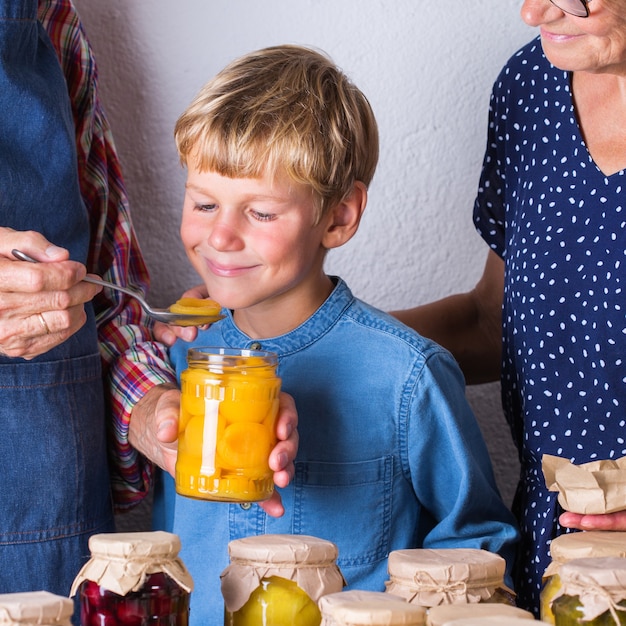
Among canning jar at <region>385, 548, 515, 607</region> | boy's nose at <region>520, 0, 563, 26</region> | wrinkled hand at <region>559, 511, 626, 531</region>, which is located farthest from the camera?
boy's nose at <region>520, 0, 563, 26</region>

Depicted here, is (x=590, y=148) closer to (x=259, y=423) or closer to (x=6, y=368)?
(x=259, y=423)

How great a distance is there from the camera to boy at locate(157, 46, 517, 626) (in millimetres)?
1326

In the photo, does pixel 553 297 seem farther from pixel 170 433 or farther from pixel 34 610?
pixel 34 610

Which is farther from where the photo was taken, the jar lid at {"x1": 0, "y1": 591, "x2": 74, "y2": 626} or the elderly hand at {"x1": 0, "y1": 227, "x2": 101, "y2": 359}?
the elderly hand at {"x1": 0, "y1": 227, "x2": 101, "y2": 359}

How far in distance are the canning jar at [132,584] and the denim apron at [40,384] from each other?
1.81 ft

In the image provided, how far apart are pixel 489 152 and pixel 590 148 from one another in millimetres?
233

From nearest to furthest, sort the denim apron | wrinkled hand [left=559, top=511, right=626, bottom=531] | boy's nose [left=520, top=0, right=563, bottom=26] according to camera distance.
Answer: wrinkled hand [left=559, top=511, right=626, bottom=531], boy's nose [left=520, top=0, right=563, bottom=26], the denim apron

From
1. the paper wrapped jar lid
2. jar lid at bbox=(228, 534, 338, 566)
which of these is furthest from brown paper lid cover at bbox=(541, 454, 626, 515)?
jar lid at bbox=(228, 534, 338, 566)

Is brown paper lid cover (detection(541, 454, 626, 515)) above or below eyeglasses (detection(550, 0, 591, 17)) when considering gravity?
below

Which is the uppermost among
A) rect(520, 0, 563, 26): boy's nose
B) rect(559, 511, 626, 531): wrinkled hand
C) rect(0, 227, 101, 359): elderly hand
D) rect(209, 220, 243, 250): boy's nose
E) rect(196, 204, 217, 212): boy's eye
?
rect(520, 0, 563, 26): boy's nose

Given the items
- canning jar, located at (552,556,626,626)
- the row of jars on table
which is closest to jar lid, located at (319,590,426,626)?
the row of jars on table

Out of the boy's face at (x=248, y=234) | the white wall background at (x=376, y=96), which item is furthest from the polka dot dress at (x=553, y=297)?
the boy's face at (x=248, y=234)

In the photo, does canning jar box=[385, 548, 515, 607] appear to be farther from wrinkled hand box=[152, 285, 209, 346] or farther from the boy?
wrinkled hand box=[152, 285, 209, 346]

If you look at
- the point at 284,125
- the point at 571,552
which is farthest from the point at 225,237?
the point at 571,552
